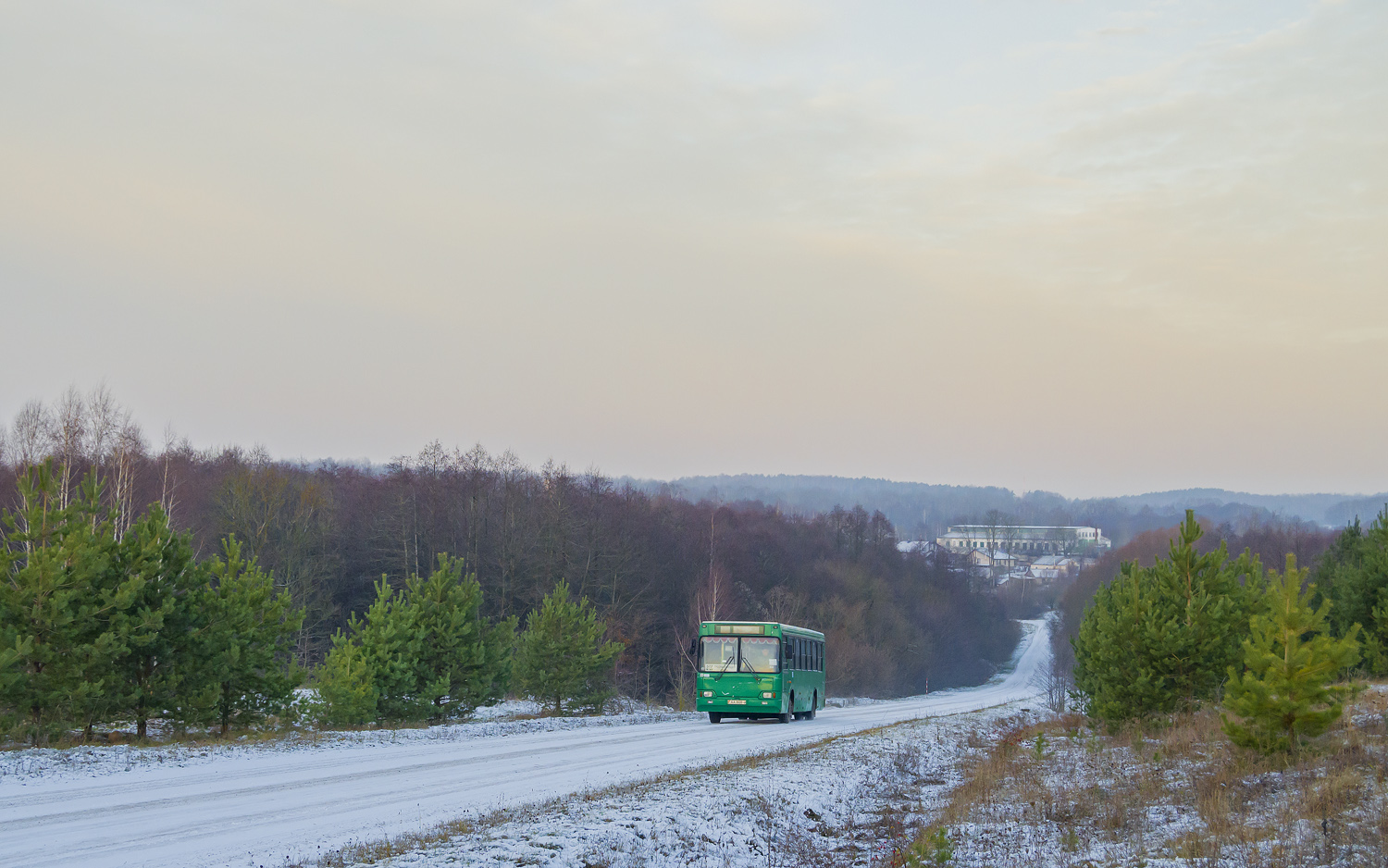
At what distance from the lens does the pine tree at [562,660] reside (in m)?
31.3

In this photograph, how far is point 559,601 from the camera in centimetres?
3253

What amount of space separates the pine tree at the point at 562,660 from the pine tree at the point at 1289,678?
21000 millimetres

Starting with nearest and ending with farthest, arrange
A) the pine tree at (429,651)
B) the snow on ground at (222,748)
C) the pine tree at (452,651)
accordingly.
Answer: the snow on ground at (222,748) → the pine tree at (429,651) → the pine tree at (452,651)

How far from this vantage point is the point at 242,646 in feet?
67.7

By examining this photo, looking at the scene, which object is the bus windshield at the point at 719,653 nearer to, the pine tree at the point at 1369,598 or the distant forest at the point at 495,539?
the pine tree at the point at 1369,598

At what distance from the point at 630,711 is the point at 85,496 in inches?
818

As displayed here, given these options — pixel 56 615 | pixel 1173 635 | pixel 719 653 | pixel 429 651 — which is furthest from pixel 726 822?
pixel 719 653

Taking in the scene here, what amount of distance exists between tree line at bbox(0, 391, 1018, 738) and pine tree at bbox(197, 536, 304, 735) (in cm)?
2600

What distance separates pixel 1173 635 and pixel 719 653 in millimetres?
13154

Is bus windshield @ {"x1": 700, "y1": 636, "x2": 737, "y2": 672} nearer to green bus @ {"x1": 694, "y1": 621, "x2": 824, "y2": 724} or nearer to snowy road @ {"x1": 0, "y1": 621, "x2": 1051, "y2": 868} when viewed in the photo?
green bus @ {"x1": 694, "y1": 621, "x2": 824, "y2": 724}

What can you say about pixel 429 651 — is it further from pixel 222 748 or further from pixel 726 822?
pixel 726 822

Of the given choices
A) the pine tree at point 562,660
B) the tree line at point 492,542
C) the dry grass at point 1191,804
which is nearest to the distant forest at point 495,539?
the tree line at point 492,542

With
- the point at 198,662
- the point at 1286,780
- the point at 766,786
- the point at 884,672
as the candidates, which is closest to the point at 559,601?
the point at 198,662

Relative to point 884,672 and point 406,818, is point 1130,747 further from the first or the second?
point 884,672
